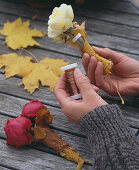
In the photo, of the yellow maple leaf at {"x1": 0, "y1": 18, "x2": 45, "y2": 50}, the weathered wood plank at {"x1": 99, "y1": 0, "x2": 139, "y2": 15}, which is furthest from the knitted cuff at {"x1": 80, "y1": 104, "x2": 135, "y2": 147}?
the weathered wood plank at {"x1": 99, "y1": 0, "x2": 139, "y2": 15}

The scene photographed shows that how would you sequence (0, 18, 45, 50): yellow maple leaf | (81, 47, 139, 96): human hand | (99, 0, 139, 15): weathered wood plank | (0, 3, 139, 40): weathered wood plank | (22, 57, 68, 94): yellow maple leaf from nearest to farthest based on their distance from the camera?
(81, 47, 139, 96): human hand
(22, 57, 68, 94): yellow maple leaf
(0, 18, 45, 50): yellow maple leaf
(0, 3, 139, 40): weathered wood plank
(99, 0, 139, 15): weathered wood plank

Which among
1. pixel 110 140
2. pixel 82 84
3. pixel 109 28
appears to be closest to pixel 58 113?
pixel 82 84

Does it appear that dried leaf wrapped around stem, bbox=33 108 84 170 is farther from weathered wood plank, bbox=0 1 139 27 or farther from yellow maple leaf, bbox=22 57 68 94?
weathered wood plank, bbox=0 1 139 27

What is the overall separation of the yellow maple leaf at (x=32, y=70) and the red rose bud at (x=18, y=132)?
1.16ft

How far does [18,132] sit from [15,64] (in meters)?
0.63

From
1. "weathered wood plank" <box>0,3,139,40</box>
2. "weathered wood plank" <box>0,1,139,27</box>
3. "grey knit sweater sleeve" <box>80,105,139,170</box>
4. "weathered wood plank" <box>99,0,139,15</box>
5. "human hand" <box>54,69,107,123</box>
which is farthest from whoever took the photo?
"weathered wood plank" <box>99,0,139,15</box>

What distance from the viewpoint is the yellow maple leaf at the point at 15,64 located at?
65.7 inches

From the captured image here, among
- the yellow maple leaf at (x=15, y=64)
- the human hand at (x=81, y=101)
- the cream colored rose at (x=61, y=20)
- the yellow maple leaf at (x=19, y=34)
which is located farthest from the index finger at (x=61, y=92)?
the yellow maple leaf at (x=19, y=34)

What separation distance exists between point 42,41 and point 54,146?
92 cm

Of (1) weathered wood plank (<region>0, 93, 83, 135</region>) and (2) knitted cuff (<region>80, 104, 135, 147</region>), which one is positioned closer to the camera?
(2) knitted cuff (<region>80, 104, 135, 147</region>)

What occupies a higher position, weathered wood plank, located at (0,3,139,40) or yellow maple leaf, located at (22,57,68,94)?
weathered wood plank, located at (0,3,139,40)

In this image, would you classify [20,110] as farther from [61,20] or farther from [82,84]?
[61,20]

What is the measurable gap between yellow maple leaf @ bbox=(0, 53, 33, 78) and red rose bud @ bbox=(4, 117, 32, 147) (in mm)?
494

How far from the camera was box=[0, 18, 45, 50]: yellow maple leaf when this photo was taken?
1.87 metres
